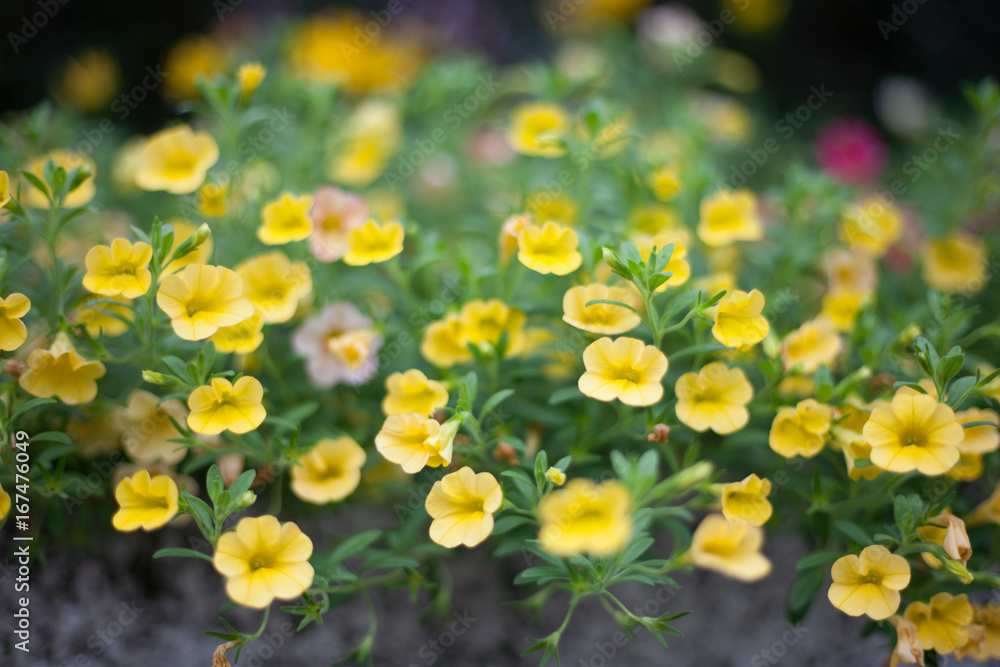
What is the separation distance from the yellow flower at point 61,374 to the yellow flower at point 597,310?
0.94 meters

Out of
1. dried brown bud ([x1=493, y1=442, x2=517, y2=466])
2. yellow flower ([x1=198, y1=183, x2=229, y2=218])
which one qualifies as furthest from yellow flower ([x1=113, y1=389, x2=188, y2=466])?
dried brown bud ([x1=493, y1=442, x2=517, y2=466])

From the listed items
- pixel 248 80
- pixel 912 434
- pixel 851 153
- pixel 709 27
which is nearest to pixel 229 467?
pixel 248 80

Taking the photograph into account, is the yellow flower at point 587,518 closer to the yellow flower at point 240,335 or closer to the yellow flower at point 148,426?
the yellow flower at point 240,335

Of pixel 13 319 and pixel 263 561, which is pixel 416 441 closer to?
pixel 263 561

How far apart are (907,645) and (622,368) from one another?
0.69m

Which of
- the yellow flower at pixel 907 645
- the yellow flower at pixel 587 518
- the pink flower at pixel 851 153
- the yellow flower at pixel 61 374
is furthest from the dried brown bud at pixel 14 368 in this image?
the pink flower at pixel 851 153

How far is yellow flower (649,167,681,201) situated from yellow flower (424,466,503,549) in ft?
3.08

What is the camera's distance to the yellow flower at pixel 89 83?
2736 millimetres

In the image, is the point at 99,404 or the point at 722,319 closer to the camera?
the point at 722,319

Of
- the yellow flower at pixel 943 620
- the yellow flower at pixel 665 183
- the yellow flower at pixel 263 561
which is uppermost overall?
the yellow flower at pixel 665 183

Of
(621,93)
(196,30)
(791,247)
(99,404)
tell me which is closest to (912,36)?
(621,93)

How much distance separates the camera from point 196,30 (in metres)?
3.42

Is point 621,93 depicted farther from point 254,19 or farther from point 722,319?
point 254,19

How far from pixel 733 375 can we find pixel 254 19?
328 cm
